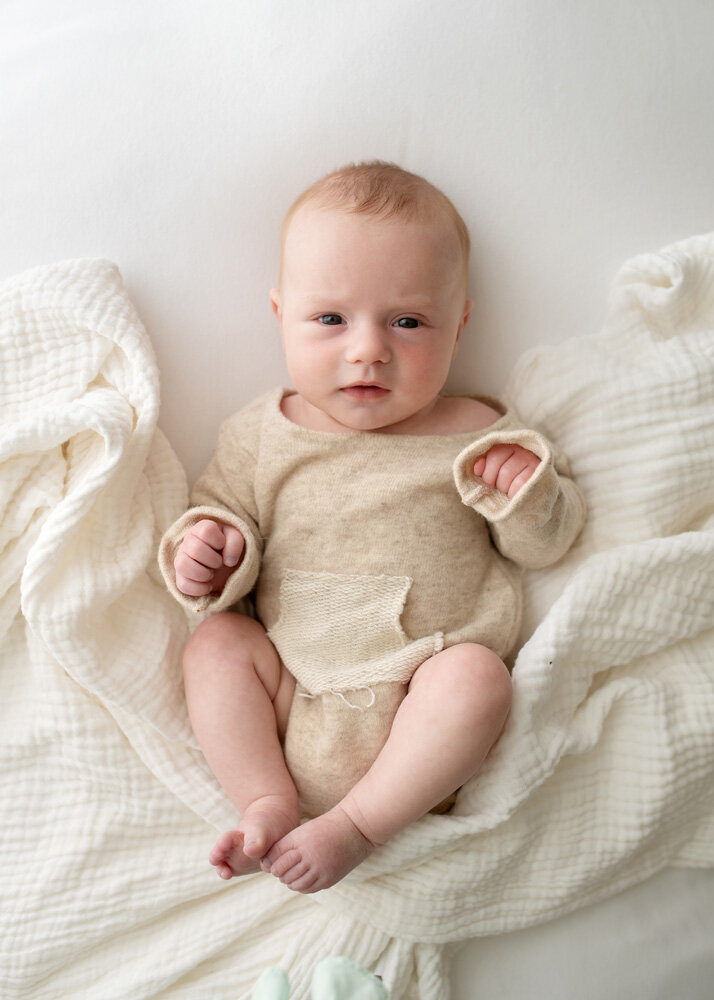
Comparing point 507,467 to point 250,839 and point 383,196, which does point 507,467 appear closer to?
point 383,196

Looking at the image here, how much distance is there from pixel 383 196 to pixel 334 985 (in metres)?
0.85

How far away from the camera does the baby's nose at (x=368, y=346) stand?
1.01 meters

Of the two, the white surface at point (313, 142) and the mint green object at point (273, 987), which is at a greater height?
the white surface at point (313, 142)

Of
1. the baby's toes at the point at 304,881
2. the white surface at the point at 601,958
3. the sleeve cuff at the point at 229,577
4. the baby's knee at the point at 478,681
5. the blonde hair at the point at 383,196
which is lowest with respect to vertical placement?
the white surface at the point at 601,958

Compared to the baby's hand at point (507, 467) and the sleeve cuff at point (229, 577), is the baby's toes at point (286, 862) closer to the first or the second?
the sleeve cuff at point (229, 577)

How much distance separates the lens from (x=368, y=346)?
1.01 meters

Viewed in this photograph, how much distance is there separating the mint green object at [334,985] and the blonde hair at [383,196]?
0.81m

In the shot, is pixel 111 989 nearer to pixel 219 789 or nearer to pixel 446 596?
pixel 219 789

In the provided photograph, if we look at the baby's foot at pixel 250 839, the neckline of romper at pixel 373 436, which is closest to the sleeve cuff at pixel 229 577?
the neckline of romper at pixel 373 436

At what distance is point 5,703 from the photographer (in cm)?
107

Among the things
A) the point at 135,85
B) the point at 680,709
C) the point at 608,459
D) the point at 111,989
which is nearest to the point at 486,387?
the point at 608,459

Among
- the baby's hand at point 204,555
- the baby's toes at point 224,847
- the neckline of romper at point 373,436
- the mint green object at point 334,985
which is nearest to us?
the mint green object at point 334,985

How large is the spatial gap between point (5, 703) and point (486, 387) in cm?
78

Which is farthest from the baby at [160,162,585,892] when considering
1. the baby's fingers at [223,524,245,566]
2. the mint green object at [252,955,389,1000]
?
the mint green object at [252,955,389,1000]
